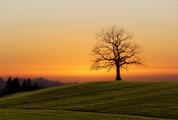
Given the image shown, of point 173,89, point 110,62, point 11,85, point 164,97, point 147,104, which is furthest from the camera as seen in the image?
A: point 11,85

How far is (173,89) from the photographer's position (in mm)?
55375

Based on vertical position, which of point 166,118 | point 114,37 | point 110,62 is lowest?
point 166,118

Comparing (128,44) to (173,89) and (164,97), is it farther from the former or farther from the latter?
(164,97)

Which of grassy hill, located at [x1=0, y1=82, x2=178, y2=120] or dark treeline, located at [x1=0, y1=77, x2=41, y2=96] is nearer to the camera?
grassy hill, located at [x1=0, y1=82, x2=178, y2=120]

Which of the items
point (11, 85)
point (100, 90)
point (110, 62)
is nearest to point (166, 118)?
point (100, 90)

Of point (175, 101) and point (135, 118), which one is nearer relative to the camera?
point (135, 118)

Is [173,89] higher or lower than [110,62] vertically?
lower

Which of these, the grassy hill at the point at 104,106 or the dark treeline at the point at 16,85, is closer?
the grassy hill at the point at 104,106

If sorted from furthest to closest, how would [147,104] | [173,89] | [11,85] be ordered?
[11,85] < [173,89] < [147,104]

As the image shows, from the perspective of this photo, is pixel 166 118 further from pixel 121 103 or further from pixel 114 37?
pixel 114 37

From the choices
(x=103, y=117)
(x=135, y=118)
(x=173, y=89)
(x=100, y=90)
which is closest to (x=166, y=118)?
(x=135, y=118)

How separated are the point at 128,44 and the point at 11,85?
148ft

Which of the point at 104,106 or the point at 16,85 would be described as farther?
the point at 16,85

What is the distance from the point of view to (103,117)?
112ft
